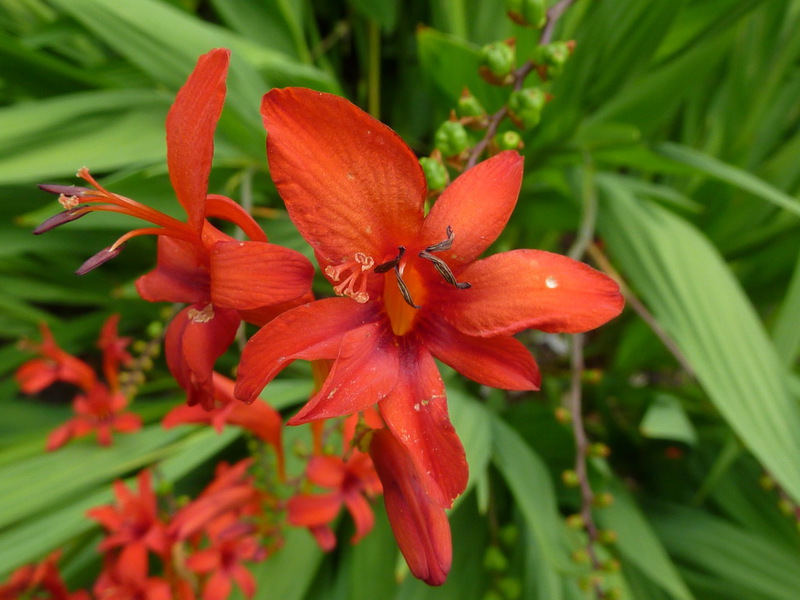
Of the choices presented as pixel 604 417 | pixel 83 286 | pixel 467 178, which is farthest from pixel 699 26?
pixel 83 286

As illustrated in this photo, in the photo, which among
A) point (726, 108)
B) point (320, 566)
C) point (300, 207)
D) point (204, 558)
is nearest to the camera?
point (300, 207)

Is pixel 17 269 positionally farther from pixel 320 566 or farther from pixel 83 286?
pixel 320 566

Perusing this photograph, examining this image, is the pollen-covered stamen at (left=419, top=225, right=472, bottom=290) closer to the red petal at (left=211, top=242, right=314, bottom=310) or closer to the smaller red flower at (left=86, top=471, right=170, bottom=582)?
the red petal at (left=211, top=242, right=314, bottom=310)

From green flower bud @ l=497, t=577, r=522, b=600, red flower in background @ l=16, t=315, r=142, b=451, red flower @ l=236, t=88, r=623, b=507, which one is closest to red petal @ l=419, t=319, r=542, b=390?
red flower @ l=236, t=88, r=623, b=507

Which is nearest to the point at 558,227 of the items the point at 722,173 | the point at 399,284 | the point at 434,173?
the point at 722,173

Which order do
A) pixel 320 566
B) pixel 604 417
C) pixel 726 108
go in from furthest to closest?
pixel 726 108, pixel 604 417, pixel 320 566

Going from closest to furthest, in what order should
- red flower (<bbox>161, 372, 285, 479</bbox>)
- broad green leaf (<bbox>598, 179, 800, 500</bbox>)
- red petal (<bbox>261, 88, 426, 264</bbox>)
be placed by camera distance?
red petal (<bbox>261, 88, 426, 264</bbox>)
red flower (<bbox>161, 372, 285, 479</bbox>)
broad green leaf (<bbox>598, 179, 800, 500</bbox>)

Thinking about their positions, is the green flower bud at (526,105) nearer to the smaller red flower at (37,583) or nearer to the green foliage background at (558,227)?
the green foliage background at (558,227)
